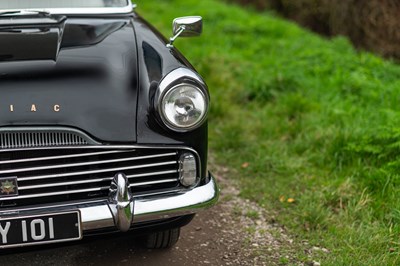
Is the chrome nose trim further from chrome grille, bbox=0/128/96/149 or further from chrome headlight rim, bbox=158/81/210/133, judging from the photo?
chrome headlight rim, bbox=158/81/210/133

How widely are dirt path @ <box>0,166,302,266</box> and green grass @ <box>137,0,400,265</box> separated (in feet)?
0.47

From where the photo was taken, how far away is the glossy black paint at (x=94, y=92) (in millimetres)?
2703

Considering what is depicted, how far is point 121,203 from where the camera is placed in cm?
266

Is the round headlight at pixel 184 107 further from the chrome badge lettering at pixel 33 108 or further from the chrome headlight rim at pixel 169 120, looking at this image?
the chrome badge lettering at pixel 33 108

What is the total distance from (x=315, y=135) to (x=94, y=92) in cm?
233

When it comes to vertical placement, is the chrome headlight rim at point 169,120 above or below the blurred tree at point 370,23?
above

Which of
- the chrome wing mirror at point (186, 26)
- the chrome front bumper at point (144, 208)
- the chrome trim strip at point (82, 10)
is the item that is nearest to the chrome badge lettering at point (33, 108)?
the chrome front bumper at point (144, 208)

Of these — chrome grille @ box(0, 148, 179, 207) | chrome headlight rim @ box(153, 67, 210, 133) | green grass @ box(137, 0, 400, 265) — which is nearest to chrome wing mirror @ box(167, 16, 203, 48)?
chrome headlight rim @ box(153, 67, 210, 133)

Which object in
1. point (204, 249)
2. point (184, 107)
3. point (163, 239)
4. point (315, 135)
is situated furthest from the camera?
point (315, 135)

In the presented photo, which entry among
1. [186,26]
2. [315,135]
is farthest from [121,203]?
[315,135]

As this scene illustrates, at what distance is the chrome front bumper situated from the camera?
2.65 meters

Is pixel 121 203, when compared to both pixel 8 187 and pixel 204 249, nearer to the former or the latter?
pixel 8 187

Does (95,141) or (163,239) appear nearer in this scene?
(95,141)

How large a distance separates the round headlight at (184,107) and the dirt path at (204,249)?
2.06 feet
